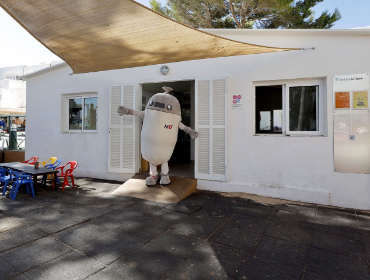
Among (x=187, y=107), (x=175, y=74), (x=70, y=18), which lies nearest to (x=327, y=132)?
(x=175, y=74)

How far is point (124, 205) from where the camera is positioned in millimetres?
3693

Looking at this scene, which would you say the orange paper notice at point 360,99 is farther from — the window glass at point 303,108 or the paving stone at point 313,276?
the paving stone at point 313,276

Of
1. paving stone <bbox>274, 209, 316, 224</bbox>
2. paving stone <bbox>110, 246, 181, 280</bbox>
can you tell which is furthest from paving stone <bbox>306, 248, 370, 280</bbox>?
paving stone <bbox>110, 246, 181, 280</bbox>

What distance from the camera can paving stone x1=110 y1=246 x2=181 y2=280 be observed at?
1.92 meters

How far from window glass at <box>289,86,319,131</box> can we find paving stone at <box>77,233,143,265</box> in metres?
3.44

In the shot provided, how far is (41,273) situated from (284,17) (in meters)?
9.98

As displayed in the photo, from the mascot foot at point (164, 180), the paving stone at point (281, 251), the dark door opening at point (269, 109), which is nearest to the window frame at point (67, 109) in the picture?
the mascot foot at point (164, 180)

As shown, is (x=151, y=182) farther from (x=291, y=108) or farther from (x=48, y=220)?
(x=291, y=108)

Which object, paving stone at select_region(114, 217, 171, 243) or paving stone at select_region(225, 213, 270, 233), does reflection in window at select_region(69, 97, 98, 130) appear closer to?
paving stone at select_region(114, 217, 171, 243)

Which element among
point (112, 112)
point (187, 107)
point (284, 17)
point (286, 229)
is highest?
point (284, 17)

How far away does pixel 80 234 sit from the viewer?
264 centimetres

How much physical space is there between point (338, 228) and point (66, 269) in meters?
3.20

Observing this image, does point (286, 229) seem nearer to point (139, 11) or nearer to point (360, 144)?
point (360, 144)

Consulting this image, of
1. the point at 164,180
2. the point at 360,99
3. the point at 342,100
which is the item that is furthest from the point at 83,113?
the point at 360,99
